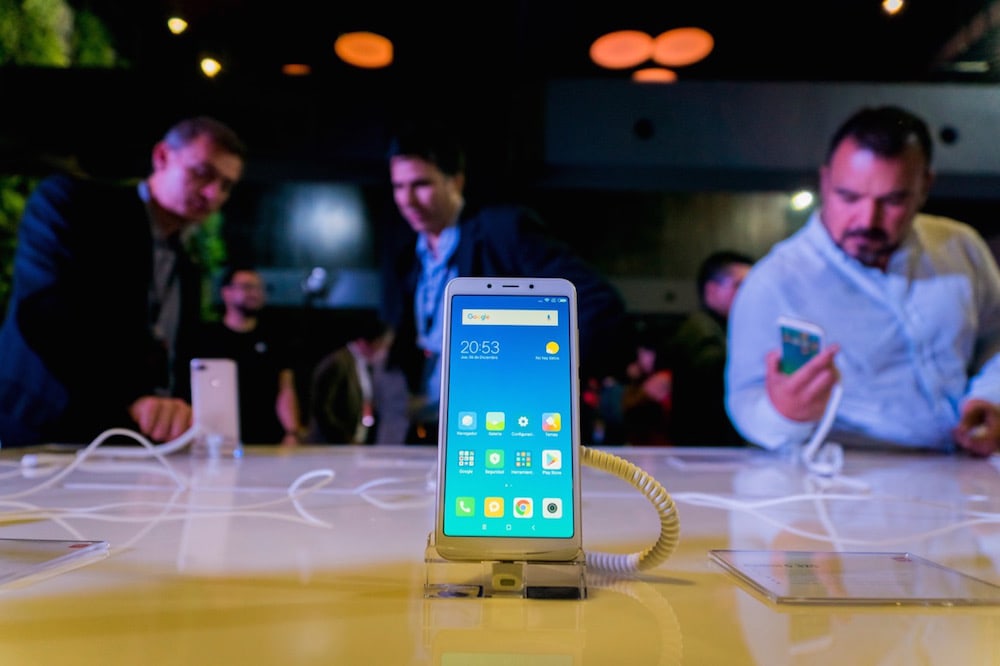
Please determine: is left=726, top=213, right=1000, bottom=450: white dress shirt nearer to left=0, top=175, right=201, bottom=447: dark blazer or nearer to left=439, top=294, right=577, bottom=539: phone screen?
left=439, top=294, right=577, bottom=539: phone screen

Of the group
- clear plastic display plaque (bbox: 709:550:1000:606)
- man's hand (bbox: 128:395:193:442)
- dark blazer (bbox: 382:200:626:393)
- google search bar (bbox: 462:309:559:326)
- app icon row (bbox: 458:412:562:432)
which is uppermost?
dark blazer (bbox: 382:200:626:393)

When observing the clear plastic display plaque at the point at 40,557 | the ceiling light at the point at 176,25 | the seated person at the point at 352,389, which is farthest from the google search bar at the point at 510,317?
the ceiling light at the point at 176,25

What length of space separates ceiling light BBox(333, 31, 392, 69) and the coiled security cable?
222 cm

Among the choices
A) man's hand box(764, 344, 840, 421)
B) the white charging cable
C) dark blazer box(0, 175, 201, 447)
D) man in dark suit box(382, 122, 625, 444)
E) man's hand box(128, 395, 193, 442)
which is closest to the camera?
the white charging cable

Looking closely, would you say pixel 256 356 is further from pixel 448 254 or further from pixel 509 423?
pixel 509 423

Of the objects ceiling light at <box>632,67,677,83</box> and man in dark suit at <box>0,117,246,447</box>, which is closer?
man in dark suit at <box>0,117,246,447</box>

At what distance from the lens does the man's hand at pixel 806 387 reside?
1762mm

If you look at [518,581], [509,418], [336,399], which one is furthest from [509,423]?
[336,399]

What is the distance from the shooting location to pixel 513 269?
7.57 feet

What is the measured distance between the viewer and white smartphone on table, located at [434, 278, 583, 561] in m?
0.49

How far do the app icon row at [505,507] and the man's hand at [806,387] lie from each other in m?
1.36

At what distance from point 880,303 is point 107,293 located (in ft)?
8.32

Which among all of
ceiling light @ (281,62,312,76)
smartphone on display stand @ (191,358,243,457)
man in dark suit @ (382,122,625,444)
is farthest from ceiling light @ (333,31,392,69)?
smartphone on display stand @ (191,358,243,457)

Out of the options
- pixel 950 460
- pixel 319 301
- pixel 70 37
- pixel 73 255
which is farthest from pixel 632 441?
pixel 70 37
